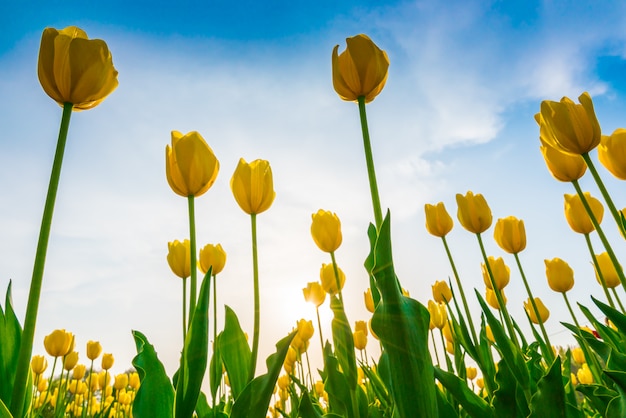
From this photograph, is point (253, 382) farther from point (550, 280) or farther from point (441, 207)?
point (550, 280)

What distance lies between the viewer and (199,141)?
157 cm

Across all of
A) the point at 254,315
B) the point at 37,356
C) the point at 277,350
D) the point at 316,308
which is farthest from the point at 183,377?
the point at 37,356

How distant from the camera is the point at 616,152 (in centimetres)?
198

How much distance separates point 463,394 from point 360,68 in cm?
116

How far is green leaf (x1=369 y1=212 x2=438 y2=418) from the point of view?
3.26ft

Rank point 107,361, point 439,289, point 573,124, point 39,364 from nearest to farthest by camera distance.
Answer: point 573,124
point 439,289
point 39,364
point 107,361

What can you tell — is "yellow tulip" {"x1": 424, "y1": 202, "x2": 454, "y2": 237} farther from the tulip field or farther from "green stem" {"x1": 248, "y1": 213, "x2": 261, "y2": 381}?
"green stem" {"x1": 248, "y1": 213, "x2": 261, "y2": 381}

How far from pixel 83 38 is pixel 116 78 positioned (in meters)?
0.18

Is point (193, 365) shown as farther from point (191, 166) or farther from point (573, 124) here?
point (573, 124)

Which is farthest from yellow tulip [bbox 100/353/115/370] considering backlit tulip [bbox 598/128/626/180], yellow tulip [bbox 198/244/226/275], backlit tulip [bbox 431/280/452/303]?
backlit tulip [bbox 598/128/626/180]

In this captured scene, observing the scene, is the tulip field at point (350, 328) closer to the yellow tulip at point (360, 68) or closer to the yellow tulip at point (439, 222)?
the yellow tulip at point (360, 68)

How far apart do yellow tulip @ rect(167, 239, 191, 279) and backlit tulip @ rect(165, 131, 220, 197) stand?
0.75 meters

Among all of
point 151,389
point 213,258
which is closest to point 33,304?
point 151,389

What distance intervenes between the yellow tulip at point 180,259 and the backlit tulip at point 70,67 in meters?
1.09
